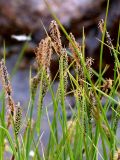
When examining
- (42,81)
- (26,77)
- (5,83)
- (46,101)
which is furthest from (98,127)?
(26,77)

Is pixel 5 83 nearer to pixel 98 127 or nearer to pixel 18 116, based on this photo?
pixel 18 116

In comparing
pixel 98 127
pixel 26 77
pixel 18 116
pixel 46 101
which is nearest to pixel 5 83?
pixel 18 116

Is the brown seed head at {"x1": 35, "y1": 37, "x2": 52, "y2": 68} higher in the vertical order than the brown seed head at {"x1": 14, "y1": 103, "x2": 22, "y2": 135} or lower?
higher

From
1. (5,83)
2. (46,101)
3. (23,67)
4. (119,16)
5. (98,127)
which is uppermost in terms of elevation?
(119,16)

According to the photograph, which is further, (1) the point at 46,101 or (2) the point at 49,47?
(1) the point at 46,101

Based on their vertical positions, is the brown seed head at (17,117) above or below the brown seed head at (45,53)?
below

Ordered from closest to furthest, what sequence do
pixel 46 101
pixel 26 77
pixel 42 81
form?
pixel 42 81 < pixel 46 101 < pixel 26 77

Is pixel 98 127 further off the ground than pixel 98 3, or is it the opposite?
pixel 98 3

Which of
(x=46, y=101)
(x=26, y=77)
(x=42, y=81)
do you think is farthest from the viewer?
(x=26, y=77)

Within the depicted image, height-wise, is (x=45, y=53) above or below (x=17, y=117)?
above

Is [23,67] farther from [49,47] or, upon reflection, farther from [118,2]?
[49,47]
